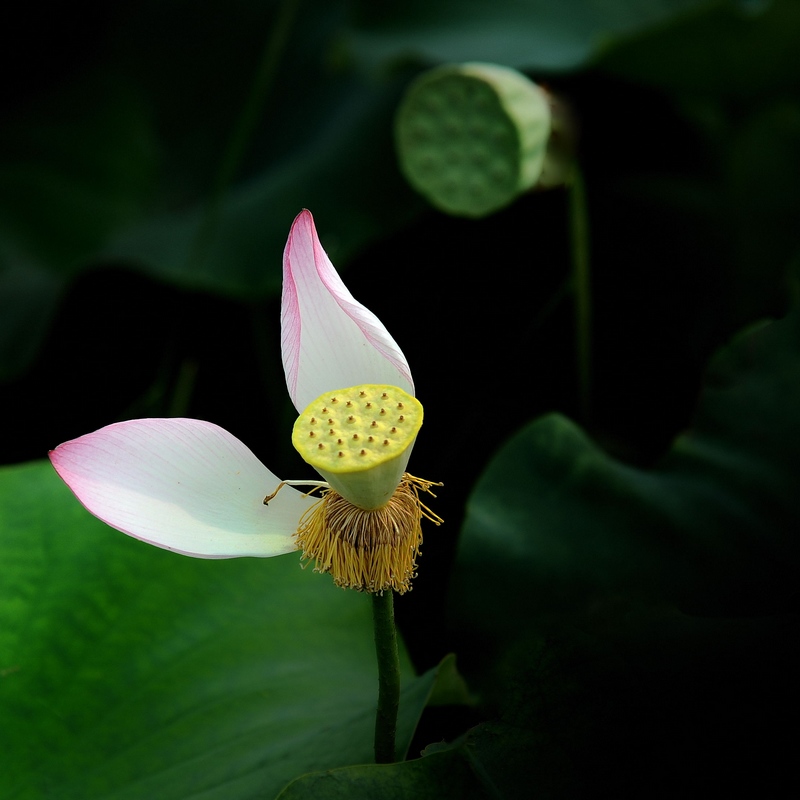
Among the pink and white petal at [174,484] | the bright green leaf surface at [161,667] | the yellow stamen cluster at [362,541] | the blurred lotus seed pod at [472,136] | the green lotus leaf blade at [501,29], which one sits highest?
the green lotus leaf blade at [501,29]

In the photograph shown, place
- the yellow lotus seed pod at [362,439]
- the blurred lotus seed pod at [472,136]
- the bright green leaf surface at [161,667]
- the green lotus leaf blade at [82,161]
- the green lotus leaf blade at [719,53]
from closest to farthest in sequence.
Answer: the yellow lotus seed pod at [362,439], the bright green leaf surface at [161,667], the blurred lotus seed pod at [472,136], the green lotus leaf blade at [719,53], the green lotus leaf blade at [82,161]

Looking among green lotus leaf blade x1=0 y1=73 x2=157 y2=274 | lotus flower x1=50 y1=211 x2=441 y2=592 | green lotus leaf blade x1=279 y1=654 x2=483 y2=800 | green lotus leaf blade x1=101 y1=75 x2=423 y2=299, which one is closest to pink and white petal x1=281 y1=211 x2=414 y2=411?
lotus flower x1=50 y1=211 x2=441 y2=592

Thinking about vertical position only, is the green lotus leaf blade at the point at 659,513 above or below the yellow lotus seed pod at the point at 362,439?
below

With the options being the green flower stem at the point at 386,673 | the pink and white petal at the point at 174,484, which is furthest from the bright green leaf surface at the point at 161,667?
the pink and white petal at the point at 174,484

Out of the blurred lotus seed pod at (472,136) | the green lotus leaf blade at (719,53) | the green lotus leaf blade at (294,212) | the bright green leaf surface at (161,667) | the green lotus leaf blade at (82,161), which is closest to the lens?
the bright green leaf surface at (161,667)

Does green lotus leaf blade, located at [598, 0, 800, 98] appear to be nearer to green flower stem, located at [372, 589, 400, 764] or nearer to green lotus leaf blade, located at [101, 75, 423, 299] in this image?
green lotus leaf blade, located at [101, 75, 423, 299]

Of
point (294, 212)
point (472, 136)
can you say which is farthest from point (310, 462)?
point (294, 212)

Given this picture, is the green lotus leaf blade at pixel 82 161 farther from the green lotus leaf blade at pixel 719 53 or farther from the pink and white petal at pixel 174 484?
the pink and white petal at pixel 174 484

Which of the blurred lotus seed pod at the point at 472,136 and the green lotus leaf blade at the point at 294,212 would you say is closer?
the blurred lotus seed pod at the point at 472,136
